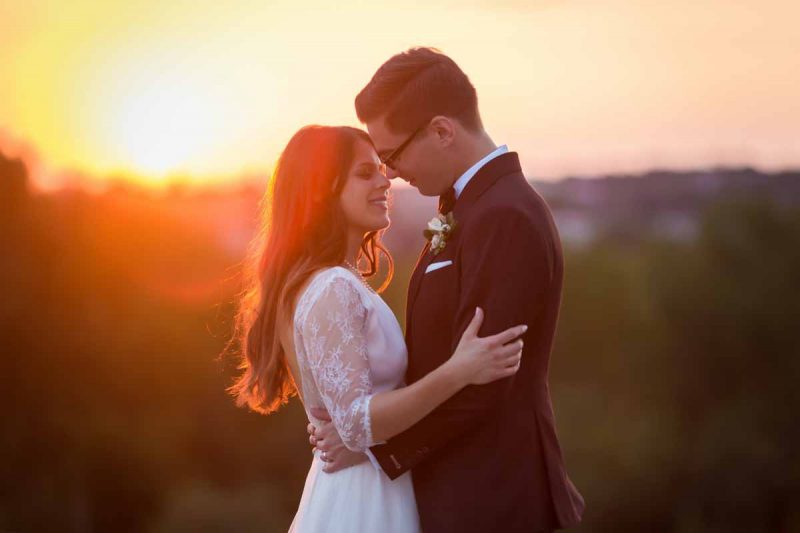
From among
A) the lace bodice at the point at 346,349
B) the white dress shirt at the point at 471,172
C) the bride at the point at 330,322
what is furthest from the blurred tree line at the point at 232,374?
the white dress shirt at the point at 471,172

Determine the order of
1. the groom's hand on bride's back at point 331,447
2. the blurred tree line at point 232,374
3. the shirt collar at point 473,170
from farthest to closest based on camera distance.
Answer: the blurred tree line at point 232,374, the groom's hand on bride's back at point 331,447, the shirt collar at point 473,170

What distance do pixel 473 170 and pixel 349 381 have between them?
0.70 meters

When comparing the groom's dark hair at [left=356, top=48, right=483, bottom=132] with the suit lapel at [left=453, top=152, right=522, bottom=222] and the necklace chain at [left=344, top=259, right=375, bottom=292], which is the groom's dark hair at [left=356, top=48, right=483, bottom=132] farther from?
the necklace chain at [left=344, top=259, right=375, bottom=292]

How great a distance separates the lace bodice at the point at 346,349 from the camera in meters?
2.95

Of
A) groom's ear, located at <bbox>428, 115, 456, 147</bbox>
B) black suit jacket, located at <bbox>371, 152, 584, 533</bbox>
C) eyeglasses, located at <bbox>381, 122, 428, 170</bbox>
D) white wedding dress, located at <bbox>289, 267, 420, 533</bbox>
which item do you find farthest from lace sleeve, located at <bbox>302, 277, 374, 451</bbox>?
groom's ear, located at <bbox>428, 115, 456, 147</bbox>

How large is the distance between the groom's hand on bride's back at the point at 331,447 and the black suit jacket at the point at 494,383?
0.20 meters

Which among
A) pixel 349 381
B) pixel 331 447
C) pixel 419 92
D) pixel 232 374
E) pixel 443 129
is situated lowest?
pixel 232 374

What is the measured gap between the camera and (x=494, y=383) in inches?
109

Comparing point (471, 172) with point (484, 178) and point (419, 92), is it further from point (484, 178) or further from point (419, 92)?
point (419, 92)

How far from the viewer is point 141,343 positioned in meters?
27.4

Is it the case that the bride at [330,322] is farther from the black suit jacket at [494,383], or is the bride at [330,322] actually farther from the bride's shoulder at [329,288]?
the black suit jacket at [494,383]

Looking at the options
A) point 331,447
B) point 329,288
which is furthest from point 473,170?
point 331,447

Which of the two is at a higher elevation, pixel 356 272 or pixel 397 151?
pixel 397 151

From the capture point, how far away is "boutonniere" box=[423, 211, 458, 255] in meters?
2.95
